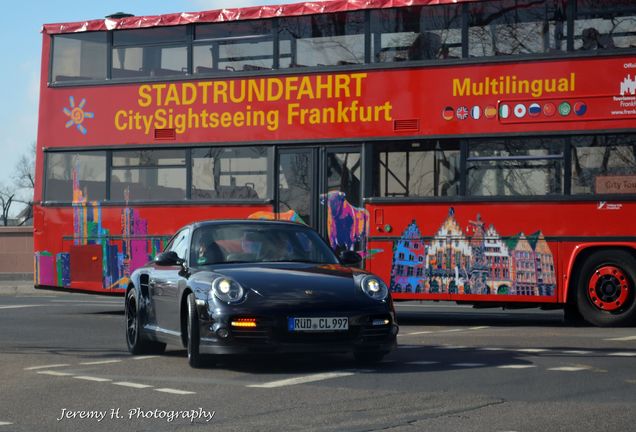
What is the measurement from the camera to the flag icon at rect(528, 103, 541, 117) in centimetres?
1758

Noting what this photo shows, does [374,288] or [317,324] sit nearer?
[317,324]

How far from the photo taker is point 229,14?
19.5 meters

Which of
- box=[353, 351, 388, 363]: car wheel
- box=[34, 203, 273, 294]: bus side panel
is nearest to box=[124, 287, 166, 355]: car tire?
box=[353, 351, 388, 363]: car wheel

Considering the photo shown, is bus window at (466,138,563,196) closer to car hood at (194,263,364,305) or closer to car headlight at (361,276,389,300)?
car hood at (194,263,364,305)

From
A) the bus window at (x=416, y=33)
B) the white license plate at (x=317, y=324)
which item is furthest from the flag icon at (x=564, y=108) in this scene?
the white license plate at (x=317, y=324)

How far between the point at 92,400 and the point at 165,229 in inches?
406

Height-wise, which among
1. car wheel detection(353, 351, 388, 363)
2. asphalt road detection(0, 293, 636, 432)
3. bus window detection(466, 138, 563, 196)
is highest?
bus window detection(466, 138, 563, 196)

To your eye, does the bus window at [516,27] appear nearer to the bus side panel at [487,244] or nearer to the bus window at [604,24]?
the bus window at [604,24]

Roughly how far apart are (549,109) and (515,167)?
915mm

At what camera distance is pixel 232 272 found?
11.7 meters

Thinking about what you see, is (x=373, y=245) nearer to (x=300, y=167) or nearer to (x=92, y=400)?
(x=300, y=167)

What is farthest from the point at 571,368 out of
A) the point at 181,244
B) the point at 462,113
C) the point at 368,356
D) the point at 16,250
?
the point at 16,250

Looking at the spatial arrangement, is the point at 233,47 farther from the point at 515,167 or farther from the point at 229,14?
the point at 515,167

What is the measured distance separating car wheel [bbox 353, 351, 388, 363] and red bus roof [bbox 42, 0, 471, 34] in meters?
7.52
